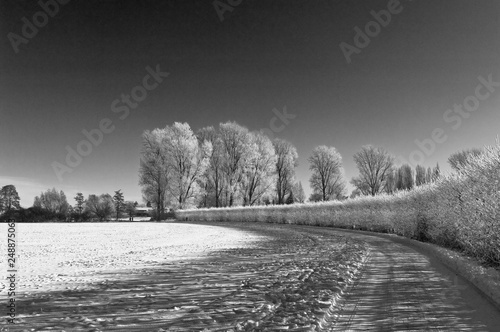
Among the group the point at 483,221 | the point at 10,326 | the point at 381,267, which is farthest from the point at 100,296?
the point at 483,221

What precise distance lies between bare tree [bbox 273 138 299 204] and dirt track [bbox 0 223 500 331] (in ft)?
164

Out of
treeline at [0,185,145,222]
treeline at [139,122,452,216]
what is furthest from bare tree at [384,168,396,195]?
treeline at [0,185,145,222]

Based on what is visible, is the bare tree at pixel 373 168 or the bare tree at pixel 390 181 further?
the bare tree at pixel 390 181

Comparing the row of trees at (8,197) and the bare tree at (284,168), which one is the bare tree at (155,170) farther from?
the row of trees at (8,197)

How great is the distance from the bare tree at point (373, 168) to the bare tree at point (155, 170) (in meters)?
36.6

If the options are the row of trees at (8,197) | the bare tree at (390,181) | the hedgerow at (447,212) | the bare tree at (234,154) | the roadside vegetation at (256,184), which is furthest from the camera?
the row of trees at (8,197)

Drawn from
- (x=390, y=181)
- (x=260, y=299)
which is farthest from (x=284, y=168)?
(x=260, y=299)

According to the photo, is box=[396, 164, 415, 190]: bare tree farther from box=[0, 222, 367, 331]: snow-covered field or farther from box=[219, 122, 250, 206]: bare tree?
box=[0, 222, 367, 331]: snow-covered field

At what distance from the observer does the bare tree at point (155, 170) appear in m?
49.1

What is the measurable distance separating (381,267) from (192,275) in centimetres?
507

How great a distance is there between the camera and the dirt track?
429cm

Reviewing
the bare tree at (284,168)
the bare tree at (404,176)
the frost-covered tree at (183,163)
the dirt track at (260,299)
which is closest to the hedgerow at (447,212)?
the dirt track at (260,299)

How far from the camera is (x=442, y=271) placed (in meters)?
7.95

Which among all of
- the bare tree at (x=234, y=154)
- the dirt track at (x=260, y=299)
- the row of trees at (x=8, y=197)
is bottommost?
the dirt track at (x=260, y=299)
